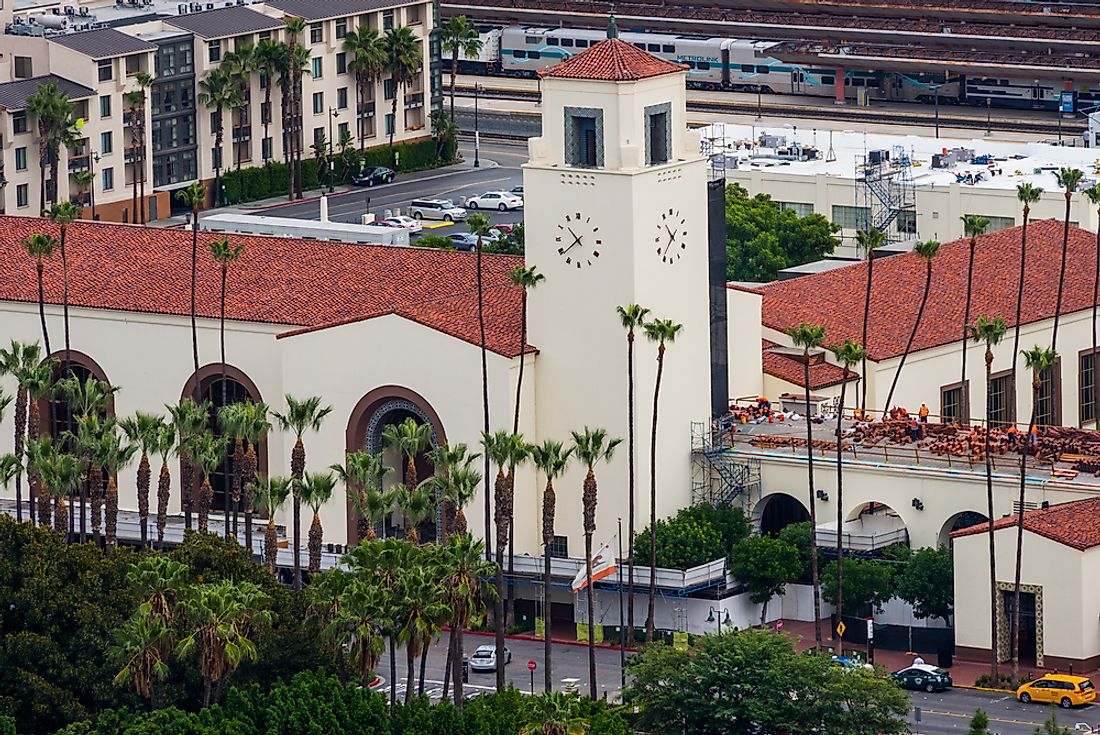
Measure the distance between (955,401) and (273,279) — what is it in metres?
27.1

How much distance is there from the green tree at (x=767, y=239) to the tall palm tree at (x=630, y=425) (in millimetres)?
45247

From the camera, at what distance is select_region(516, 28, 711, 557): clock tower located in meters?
143

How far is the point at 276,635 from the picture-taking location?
125562 millimetres

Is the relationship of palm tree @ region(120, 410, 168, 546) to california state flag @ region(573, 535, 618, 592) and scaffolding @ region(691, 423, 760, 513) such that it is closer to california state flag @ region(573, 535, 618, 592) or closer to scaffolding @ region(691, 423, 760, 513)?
california state flag @ region(573, 535, 618, 592)

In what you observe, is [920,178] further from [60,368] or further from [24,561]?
[24,561]

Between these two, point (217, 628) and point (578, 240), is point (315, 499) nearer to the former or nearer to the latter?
point (578, 240)

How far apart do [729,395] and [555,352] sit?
9527 millimetres

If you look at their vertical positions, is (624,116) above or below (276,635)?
above

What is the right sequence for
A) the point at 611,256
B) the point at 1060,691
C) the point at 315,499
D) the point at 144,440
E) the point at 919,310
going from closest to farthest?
the point at 1060,691 → the point at 315,499 → the point at 144,440 → the point at 611,256 → the point at 919,310

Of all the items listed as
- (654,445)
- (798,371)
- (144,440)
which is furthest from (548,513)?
(798,371)

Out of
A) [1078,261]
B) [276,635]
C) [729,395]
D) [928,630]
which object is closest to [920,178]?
[1078,261]

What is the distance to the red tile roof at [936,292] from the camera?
158 metres

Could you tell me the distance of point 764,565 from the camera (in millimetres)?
141750

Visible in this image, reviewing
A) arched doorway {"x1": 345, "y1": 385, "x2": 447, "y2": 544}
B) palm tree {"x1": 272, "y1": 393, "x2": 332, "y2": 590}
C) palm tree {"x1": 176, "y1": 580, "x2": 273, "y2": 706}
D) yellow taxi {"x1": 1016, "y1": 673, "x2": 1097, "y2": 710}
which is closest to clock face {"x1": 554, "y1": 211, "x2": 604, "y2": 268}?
arched doorway {"x1": 345, "y1": 385, "x2": 447, "y2": 544}
